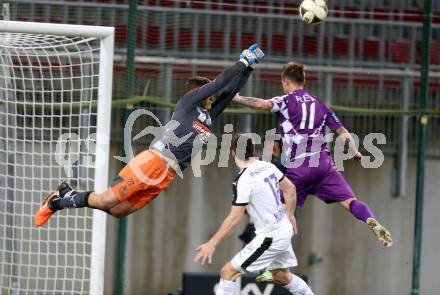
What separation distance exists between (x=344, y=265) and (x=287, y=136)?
99.1 inches

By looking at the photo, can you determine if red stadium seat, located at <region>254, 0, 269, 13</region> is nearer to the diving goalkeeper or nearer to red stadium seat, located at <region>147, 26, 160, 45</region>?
red stadium seat, located at <region>147, 26, 160, 45</region>

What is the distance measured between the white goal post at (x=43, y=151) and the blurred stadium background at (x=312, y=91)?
35.5 inches

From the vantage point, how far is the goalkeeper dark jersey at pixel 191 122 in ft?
28.9

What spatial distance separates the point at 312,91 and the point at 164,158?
3.20m

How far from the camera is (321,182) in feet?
32.1

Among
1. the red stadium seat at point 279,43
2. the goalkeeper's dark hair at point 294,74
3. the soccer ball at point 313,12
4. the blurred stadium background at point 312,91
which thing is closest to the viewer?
the soccer ball at point 313,12

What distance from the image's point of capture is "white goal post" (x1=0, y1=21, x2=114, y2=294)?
9.48 meters

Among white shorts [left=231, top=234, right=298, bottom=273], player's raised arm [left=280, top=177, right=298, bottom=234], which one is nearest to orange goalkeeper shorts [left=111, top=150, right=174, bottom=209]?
white shorts [left=231, top=234, right=298, bottom=273]

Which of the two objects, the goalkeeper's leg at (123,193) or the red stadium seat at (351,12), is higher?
the red stadium seat at (351,12)

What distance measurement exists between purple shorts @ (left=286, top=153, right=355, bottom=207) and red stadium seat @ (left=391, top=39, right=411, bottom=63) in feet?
8.74

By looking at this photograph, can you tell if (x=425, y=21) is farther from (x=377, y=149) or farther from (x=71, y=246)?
(x=71, y=246)

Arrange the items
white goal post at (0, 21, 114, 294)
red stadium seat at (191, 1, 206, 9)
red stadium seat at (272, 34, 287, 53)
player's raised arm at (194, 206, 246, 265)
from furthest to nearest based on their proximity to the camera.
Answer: red stadium seat at (272, 34, 287, 53)
red stadium seat at (191, 1, 206, 9)
white goal post at (0, 21, 114, 294)
player's raised arm at (194, 206, 246, 265)

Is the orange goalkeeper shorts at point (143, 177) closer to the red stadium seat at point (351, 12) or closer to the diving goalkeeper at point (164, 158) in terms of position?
the diving goalkeeper at point (164, 158)

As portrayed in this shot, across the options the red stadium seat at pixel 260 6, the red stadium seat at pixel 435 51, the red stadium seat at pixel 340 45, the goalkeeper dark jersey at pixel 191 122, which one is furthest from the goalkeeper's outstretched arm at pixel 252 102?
the red stadium seat at pixel 435 51
